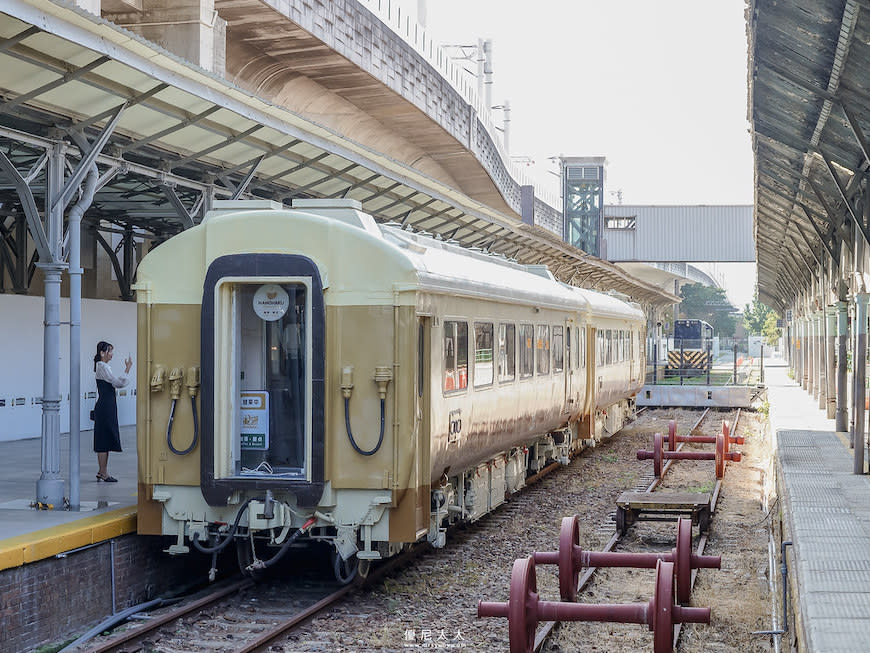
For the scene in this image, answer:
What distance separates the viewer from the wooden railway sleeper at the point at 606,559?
27.8ft

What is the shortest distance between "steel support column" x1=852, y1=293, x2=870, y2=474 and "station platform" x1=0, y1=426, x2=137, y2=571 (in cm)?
805

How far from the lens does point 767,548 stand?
12.3 m

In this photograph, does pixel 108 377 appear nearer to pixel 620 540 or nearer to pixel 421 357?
pixel 421 357

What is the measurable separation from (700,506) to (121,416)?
10301mm

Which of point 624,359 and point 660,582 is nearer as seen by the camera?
point 660,582

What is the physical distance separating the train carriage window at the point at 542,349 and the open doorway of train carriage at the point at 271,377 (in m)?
5.38

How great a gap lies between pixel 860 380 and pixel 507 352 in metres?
4.32

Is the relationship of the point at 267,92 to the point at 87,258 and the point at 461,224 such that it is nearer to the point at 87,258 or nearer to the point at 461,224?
the point at 87,258

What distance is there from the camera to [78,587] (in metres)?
8.60

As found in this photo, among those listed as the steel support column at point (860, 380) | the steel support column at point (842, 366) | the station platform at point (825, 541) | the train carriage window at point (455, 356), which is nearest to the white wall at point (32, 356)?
the train carriage window at point (455, 356)

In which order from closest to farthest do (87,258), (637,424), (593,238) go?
1. (87,258)
2. (637,424)
3. (593,238)

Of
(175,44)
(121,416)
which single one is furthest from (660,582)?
(175,44)

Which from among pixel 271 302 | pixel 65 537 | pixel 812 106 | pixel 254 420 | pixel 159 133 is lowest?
pixel 65 537

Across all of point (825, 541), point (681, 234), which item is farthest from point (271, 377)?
point (681, 234)
